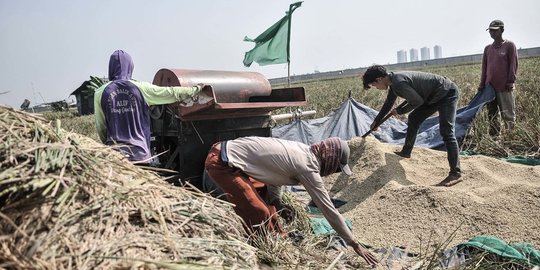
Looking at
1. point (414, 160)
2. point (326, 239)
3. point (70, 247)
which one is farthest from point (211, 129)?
point (70, 247)

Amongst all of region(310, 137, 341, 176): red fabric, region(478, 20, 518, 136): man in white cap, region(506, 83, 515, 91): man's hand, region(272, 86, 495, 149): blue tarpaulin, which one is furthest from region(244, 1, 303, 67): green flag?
region(310, 137, 341, 176): red fabric

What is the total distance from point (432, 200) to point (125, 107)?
273 cm

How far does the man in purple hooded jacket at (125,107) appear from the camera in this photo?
10.1ft

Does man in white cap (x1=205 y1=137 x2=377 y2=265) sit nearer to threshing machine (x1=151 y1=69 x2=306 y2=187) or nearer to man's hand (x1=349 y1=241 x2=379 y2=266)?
man's hand (x1=349 y1=241 x2=379 y2=266)

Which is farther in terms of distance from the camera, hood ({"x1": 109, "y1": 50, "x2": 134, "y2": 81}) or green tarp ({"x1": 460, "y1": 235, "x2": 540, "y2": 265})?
hood ({"x1": 109, "y1": 50, "x2": 134, "y2": 81})

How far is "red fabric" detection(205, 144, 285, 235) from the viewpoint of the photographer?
2781 millimetres

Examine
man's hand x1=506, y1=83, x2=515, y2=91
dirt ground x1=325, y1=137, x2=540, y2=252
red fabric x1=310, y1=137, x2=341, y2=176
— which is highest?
man's hand x1=506, y1=83, x2=515, y2=91

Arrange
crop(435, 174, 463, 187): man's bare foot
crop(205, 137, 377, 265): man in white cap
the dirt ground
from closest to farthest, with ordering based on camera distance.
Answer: crop(205, 137, 377, 265): man in white cap < the dirt ground < crop(435, 174, 463, 187): man's bare foot

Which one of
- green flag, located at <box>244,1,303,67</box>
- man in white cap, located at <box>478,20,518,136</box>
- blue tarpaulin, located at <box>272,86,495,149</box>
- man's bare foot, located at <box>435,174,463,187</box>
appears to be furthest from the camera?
green flag, located at <box>244,1,303,67</box>

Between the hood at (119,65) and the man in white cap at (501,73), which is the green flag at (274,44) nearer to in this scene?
the man in white cap at (501,73)

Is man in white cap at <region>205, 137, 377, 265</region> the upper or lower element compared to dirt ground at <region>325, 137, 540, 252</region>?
upper

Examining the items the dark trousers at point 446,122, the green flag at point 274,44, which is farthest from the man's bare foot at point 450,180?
the green flag at point 274,44

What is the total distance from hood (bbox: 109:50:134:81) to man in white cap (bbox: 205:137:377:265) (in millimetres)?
992

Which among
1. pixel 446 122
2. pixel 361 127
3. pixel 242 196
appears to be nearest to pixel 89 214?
pixel 242 196
